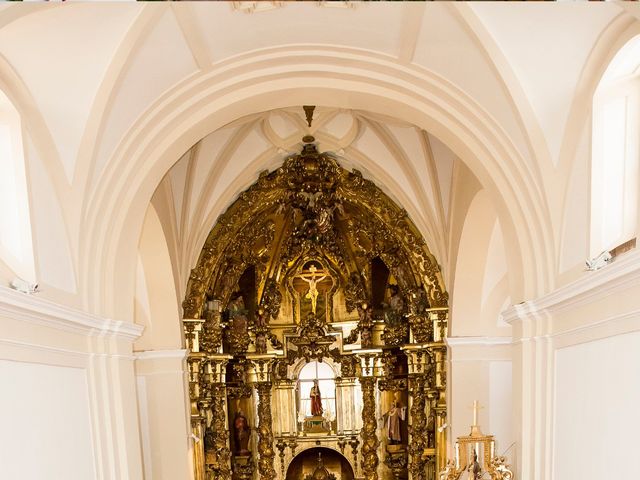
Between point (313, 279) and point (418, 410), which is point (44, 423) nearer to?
point (418, 410)

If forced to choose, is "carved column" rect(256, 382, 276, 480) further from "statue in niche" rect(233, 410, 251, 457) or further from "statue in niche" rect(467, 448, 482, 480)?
"statue in niche" rect(467, 448, 482, 480)

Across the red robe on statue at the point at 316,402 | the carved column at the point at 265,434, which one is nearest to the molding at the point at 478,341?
the red robe on statue at the point at 316,402

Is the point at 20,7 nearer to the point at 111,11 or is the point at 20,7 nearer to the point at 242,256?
the point at 111,11

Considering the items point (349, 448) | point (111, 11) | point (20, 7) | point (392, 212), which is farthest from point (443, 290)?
point (20, 7)

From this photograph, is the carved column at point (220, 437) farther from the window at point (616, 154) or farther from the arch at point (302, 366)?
the window at point (616, 154)

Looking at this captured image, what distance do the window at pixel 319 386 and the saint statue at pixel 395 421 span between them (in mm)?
1773

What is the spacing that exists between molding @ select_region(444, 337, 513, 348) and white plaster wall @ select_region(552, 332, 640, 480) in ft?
16.1

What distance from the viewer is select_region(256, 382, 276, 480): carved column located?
1686 cm

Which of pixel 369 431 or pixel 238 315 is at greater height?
pixel 238 315

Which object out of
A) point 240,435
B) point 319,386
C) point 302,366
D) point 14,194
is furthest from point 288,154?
point 14,194

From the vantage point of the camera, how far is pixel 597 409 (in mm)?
6008

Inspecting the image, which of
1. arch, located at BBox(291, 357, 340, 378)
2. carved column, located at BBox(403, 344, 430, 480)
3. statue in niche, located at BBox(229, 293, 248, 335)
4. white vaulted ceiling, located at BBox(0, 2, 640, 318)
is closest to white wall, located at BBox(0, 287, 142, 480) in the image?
white vaulted ceiling, located at BBox(0, 2, 640, 318)

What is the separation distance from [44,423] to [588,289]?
453cm

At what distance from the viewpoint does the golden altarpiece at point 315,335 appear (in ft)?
45.2
